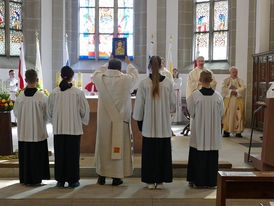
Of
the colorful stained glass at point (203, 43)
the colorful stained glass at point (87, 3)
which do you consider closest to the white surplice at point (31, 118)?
the colorful stained glass at point (203, 43)

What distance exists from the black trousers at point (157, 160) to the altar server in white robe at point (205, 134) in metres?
0.39

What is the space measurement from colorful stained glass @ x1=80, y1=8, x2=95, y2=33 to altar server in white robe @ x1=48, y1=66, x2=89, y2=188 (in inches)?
392

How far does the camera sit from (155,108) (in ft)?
19.9

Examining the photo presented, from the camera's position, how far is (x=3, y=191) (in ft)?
19.7

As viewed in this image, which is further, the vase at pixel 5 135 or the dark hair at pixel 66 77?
the vase at pixel 5 135

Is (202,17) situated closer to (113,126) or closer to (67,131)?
(113,126)

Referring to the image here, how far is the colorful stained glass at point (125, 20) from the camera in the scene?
1573cm

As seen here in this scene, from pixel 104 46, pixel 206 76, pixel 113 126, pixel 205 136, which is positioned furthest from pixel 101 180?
pixel 104 46

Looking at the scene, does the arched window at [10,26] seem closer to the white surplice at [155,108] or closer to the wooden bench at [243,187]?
the white surplice at [155,108]

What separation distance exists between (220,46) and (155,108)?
9.30m

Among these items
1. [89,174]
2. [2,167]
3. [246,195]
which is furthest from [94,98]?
[246,195]

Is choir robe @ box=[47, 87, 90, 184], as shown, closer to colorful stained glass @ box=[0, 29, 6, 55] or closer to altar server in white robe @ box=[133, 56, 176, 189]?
altar server in white robe @ box=[133, 56, 176, 189]

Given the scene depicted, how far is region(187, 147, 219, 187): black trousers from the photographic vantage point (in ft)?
19.9

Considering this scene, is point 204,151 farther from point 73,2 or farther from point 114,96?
point 73,2
